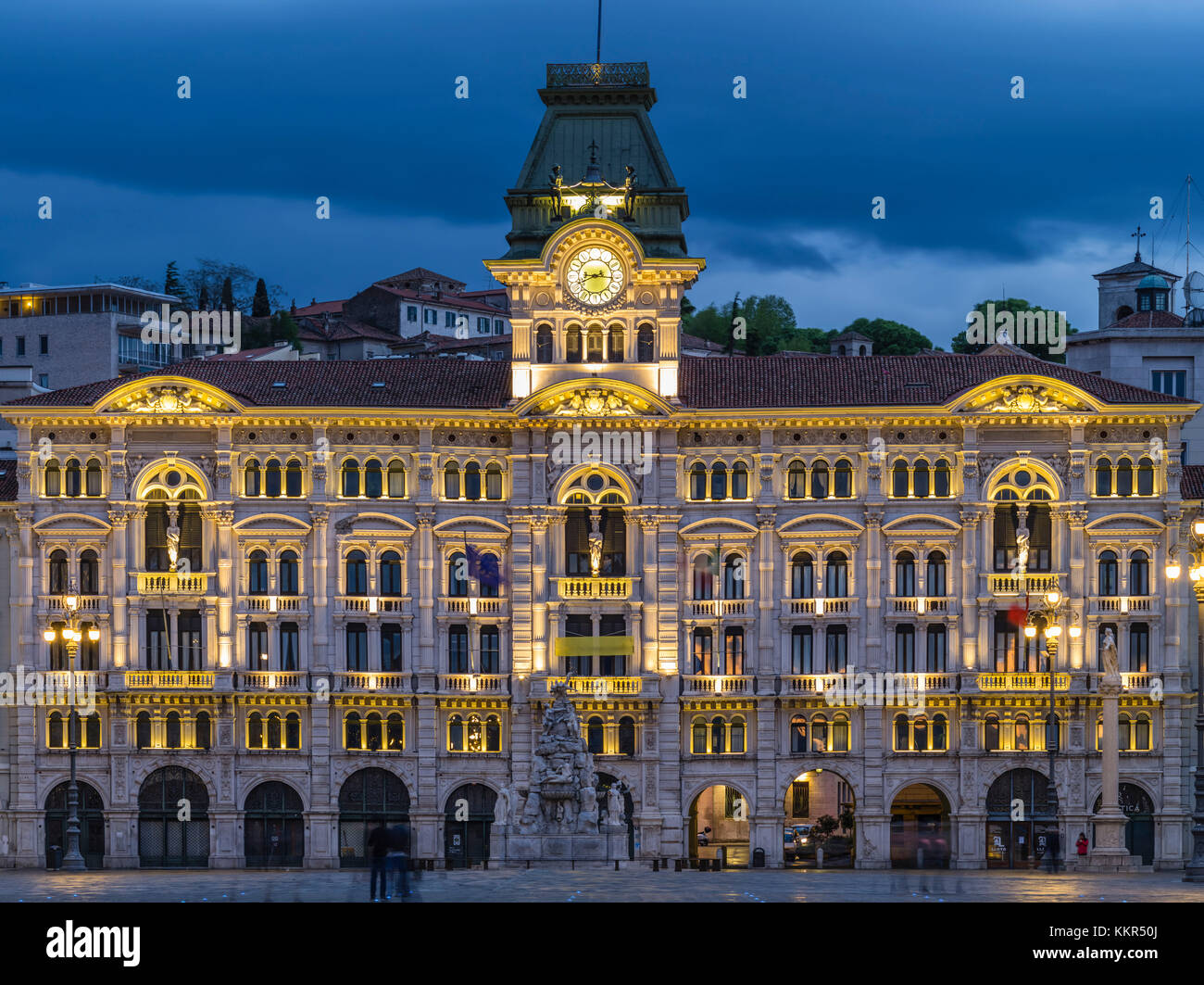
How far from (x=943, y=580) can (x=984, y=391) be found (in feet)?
23.8

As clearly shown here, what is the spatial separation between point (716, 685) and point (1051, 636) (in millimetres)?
14199

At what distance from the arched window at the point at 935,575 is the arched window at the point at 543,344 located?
16212 mm

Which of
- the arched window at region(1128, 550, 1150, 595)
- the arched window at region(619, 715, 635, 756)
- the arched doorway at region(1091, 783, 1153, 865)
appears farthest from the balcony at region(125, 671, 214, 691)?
the arched window at region(1128, 550, 1150, 595)

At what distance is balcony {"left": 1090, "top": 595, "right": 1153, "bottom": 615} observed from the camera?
276 feet

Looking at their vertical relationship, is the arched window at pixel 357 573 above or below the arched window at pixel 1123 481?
below

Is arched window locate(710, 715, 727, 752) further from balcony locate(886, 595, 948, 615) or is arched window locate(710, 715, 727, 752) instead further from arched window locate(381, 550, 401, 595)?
arched window locate(381, 550, 401, 595)

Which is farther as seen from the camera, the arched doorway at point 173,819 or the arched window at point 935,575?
Answer: the arched doorway at point 173,819

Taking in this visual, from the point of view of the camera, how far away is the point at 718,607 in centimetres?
8488

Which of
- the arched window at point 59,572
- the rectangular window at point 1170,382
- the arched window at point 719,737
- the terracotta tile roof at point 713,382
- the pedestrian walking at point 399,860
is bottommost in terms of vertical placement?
the pedestrian walking at point 399,860

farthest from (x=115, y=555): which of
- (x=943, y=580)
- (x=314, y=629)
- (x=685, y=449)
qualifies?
(x=943, y=580)

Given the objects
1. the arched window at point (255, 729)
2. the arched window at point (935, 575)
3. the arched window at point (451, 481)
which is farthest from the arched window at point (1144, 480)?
the arched window at point (255, 729)

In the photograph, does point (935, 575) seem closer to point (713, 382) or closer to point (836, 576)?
point (836, 576)

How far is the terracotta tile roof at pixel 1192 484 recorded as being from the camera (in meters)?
85.2

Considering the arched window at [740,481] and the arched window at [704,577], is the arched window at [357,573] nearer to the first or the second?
the arched window at [704,577]
